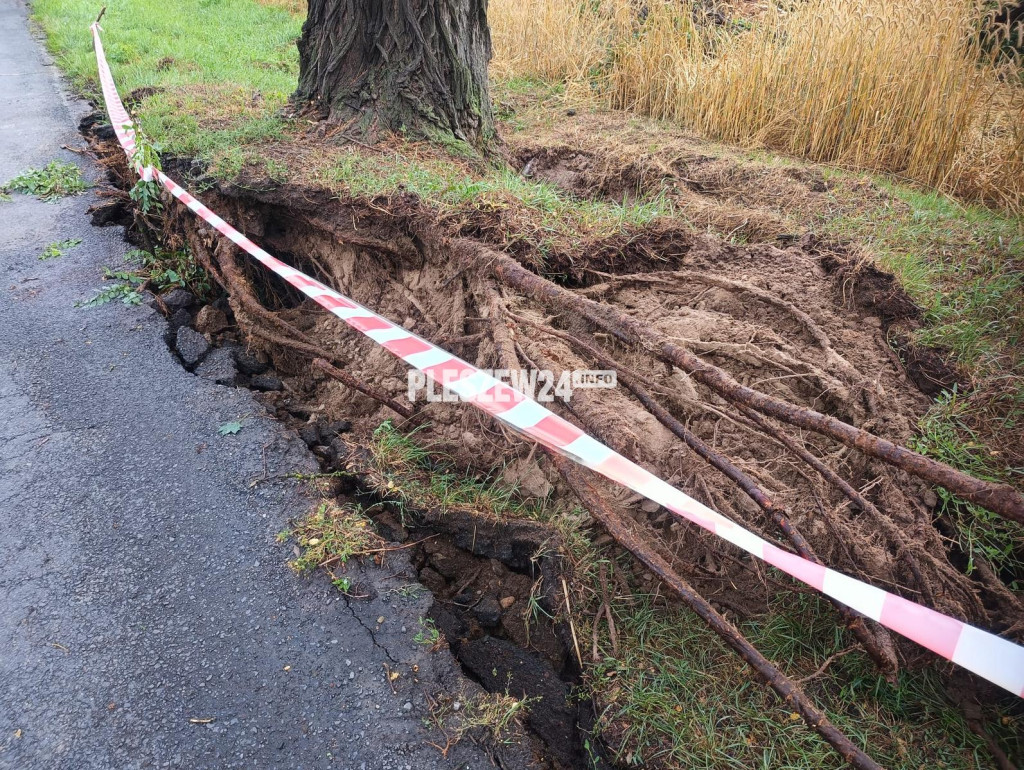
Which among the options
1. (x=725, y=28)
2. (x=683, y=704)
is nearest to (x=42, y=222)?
(x=683, y=704)

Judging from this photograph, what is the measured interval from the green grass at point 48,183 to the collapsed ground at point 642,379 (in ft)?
5.71

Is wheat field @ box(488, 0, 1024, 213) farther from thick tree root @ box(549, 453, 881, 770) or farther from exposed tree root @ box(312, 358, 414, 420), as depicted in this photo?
exposed tree root @ box(312, 358, 414, 420)

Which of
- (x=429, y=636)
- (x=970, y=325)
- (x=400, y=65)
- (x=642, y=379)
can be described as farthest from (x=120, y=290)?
(x=970, y=325)

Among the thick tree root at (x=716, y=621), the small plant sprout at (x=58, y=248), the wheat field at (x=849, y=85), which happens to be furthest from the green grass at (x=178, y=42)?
the thick tree root at (x=716, y=621)

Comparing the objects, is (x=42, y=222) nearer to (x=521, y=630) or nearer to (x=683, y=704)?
(x=521, y=630)

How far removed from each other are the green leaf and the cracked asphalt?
0.11ft

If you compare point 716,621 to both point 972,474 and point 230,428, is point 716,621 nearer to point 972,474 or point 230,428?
point 972,474

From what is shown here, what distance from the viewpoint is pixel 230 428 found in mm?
2908

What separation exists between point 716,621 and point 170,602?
6.15 feet

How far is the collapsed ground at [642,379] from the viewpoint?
6.95 ft

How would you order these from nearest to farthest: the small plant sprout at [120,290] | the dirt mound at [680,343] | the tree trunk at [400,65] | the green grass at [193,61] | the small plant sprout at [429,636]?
the small plant sprout at [429,636], the dirt mound at [680,343], the small plant sprout at [120,290], the tree trunk at [400,65], the green grass at [193,61]

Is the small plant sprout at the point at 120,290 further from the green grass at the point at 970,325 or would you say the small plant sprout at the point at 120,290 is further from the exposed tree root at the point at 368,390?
the green grass at the point at 970,325

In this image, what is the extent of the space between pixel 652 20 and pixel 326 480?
6522mm

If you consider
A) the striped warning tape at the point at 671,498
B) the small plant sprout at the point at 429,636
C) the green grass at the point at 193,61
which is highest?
the green grass at the point at 193,61
